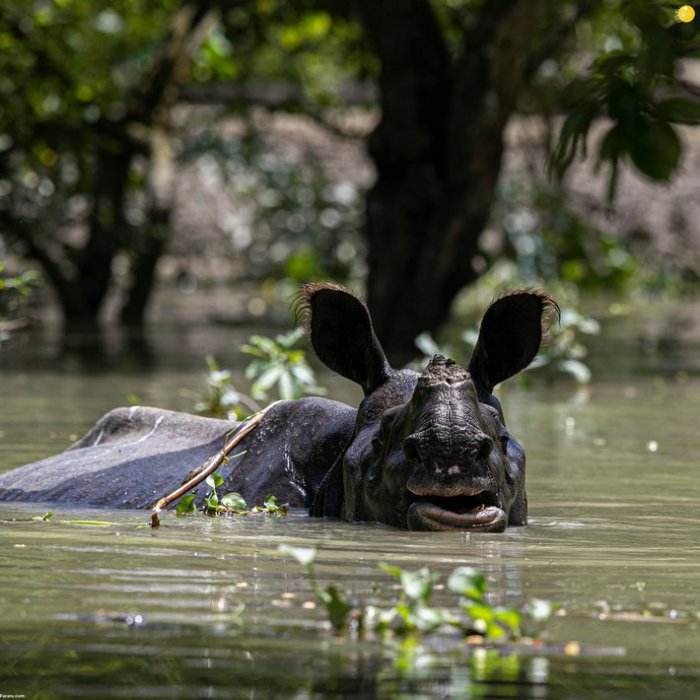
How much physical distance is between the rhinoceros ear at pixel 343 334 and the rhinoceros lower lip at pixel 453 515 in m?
0.88

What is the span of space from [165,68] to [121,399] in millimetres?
12411

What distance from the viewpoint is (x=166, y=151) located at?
82.2 ft

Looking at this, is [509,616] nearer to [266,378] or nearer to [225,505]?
[225,505]

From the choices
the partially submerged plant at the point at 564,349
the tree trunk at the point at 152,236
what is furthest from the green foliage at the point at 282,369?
the tree trunk at the point at 152,236

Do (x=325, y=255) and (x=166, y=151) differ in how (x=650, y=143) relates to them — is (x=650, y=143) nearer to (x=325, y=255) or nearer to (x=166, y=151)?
(x=166, y=151)

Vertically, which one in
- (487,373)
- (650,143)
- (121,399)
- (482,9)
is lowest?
(121,399)

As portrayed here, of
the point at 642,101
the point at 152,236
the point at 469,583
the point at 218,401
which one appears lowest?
the point at 218,401

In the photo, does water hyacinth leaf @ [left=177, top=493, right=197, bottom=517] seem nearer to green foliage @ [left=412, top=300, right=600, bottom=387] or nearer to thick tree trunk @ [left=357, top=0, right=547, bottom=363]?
green foliage @ [left=412, top=300, right=600, bottom=387]

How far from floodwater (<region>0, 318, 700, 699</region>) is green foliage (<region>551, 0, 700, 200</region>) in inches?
43.7

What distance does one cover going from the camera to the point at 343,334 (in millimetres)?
6840

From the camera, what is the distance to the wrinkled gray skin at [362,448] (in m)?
5.88

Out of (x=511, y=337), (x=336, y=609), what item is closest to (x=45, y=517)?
(x=511, y=337)

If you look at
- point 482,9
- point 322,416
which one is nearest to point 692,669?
point 322,416

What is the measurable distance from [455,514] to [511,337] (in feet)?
3.15
